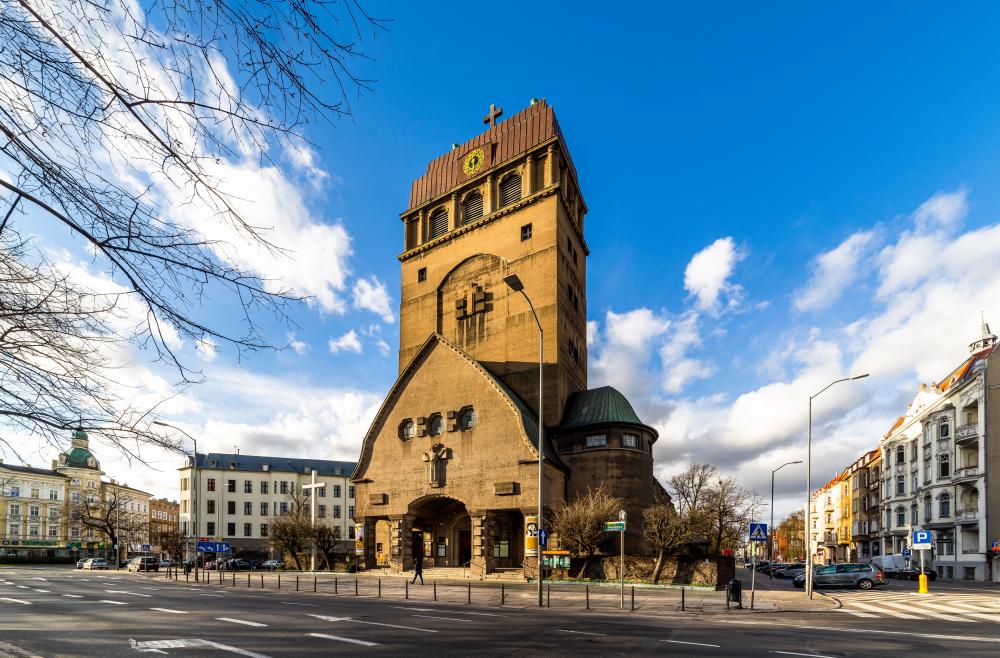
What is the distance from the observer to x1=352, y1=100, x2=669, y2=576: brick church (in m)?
40.8

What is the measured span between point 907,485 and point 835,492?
49.2m

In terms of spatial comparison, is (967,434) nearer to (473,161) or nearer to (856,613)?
(856,613)

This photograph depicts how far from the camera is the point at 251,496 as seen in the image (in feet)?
298

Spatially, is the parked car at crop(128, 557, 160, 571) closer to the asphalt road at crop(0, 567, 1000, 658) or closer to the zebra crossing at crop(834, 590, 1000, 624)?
the asphalt road at crop(0, 567, 1000, 658)

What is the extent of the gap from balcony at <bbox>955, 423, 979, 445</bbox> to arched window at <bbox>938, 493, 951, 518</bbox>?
557 cm

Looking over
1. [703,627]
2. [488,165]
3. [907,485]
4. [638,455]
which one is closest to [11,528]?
[488,165]

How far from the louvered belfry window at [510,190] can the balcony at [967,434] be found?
44196mm

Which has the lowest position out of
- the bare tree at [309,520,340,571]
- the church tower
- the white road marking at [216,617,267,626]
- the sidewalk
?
the bare tree at [309,520,340,571]

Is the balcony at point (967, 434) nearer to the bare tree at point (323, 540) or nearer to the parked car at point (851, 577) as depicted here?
the parked car at point (851, 577)

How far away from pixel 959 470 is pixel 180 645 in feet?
211

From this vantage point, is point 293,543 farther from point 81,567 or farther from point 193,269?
point 193,269

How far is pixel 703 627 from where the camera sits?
677 inches

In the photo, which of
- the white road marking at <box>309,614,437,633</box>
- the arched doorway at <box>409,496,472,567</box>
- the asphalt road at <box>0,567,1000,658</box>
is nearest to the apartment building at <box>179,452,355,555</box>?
the arched doorway at <box>409,496,472,567</box>

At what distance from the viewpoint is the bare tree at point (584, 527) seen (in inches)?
1363
